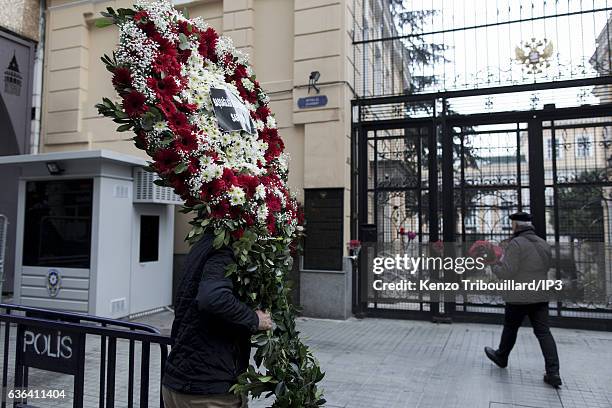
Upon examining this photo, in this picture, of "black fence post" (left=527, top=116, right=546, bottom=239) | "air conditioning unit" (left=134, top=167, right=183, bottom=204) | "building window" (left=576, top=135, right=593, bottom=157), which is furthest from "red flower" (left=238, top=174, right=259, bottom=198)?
"building window" (left=576, top=135, right=593, bottom=157)

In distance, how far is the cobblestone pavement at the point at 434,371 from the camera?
4.42 metres

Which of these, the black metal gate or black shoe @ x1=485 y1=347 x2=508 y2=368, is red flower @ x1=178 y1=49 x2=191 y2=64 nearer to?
black shoe @ x1=485 y1=347 x2=508 y2=368

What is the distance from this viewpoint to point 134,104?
238 cm

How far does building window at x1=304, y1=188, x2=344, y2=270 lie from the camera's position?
8.09 meters

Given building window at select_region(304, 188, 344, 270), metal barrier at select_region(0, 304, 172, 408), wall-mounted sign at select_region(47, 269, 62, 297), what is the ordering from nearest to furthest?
metal barrier at select_region(0, 304, 172, 408)
wall-mounted sign at select_region(47, 269, 62, 297)
building window at select_region(304, 188, 344, 270)

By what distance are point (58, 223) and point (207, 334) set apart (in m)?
6.33

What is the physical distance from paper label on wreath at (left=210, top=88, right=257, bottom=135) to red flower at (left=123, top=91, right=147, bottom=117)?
1.30 ft

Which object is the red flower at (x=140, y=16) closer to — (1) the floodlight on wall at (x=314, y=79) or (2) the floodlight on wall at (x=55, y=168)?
(2) the floodlight on wall at (x=55, y=168)

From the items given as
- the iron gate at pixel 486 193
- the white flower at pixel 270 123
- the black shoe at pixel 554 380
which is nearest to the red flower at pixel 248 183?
the white flower at pixel 270 123

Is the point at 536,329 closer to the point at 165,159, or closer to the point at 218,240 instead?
the point at 218,240

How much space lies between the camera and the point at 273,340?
2.42 metres

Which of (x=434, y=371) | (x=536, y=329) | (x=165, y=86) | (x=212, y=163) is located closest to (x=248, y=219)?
(x=212, y=163)

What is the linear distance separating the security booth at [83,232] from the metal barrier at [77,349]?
4113 mm

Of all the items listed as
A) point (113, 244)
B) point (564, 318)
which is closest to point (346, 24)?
point (113, 244)
